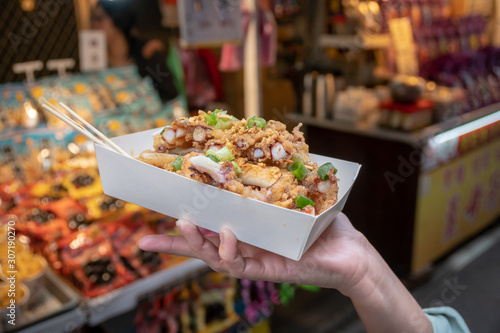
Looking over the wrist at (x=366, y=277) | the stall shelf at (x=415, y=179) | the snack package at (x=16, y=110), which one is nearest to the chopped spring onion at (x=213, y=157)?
the wrist at (x=366, y=277)

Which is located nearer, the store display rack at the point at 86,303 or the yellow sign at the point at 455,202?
the store display rack at the point at 86,303

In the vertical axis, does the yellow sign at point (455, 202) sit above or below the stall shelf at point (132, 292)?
below

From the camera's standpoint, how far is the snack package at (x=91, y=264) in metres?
2.30

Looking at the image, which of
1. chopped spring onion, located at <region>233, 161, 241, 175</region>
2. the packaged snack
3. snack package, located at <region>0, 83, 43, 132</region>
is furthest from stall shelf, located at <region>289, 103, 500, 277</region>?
chopped spring onion, located at <region>233, 161, 241, 175</region>

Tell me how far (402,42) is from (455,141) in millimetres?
1407

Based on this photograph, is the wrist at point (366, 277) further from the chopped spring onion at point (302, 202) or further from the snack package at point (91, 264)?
the snack package at point (91, 264)

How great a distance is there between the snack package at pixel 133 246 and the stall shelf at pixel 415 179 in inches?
73.5

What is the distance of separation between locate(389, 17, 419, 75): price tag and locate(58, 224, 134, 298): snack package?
3.78 meters

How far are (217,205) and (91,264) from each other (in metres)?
1.53

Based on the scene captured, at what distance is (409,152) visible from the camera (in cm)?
380

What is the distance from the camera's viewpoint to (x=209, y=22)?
11.0 feet

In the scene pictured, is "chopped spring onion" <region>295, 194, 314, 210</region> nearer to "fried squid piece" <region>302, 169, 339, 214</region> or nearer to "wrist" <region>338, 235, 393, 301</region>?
"fried squid piece" <region>302, 169, 339, 214</region>

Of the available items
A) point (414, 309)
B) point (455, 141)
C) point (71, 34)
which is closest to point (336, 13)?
point (455, 141)

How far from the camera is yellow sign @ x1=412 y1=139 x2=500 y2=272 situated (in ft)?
13.0
